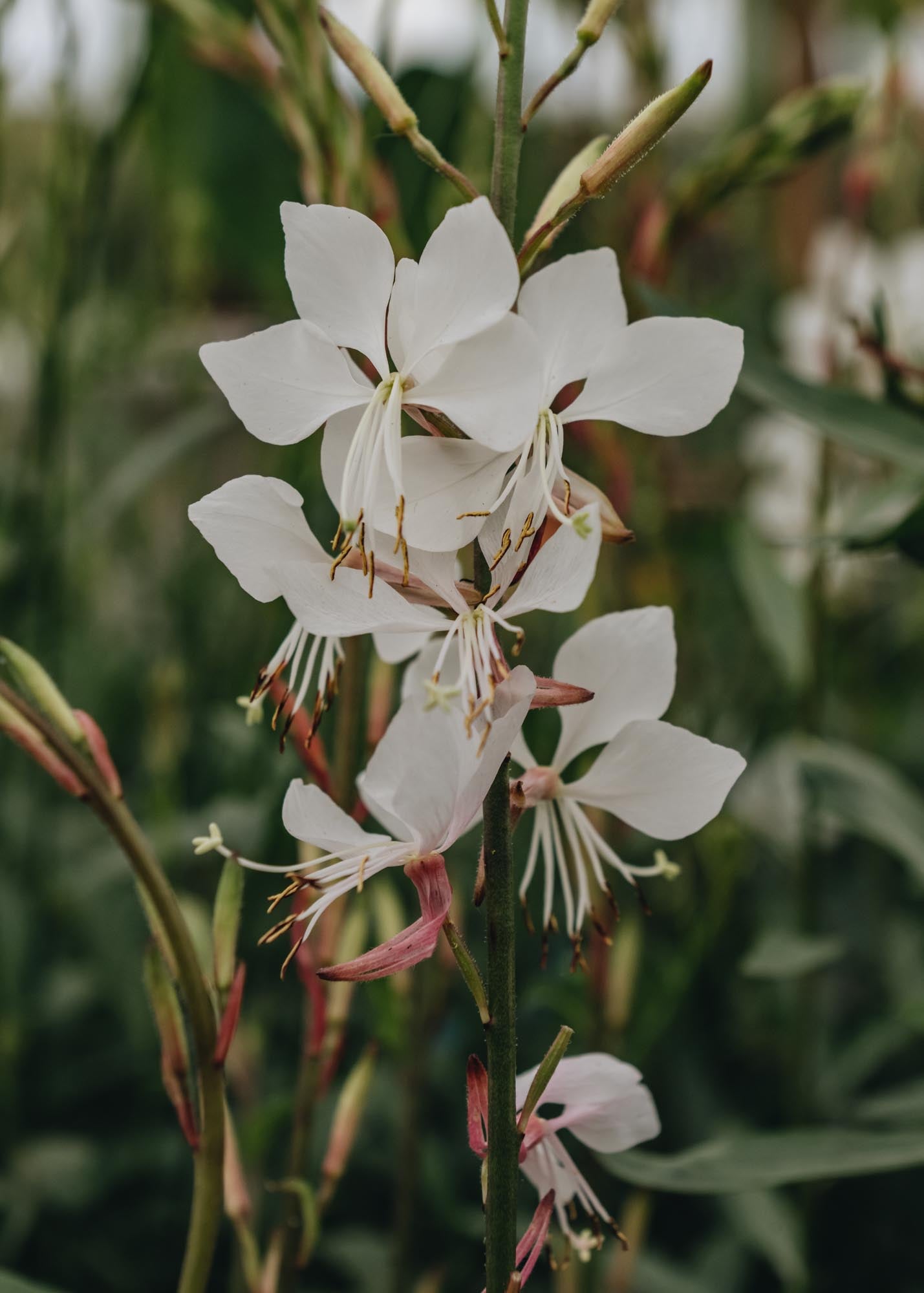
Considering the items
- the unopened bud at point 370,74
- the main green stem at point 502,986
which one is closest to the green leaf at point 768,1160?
the main green stem at point 502,986

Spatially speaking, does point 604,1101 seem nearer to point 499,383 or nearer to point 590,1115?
point 590,1115

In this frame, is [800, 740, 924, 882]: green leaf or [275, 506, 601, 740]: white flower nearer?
[275, 506, 601, 740]: white flower

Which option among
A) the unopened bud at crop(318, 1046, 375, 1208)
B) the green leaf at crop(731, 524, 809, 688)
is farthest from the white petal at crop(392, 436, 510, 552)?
the green leaf at crop(731, 524, 809, 688)

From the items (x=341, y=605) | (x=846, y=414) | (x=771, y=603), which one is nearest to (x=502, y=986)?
(x=341, y=605)

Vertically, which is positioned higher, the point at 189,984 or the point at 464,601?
the point at 464,601

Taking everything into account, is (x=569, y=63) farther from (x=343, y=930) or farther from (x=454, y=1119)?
(x=454, y=1119)

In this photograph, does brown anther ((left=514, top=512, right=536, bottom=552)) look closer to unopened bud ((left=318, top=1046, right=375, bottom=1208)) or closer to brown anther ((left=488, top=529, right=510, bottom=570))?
brown anther ((left=488, top=529, right=510, bottom=570))
